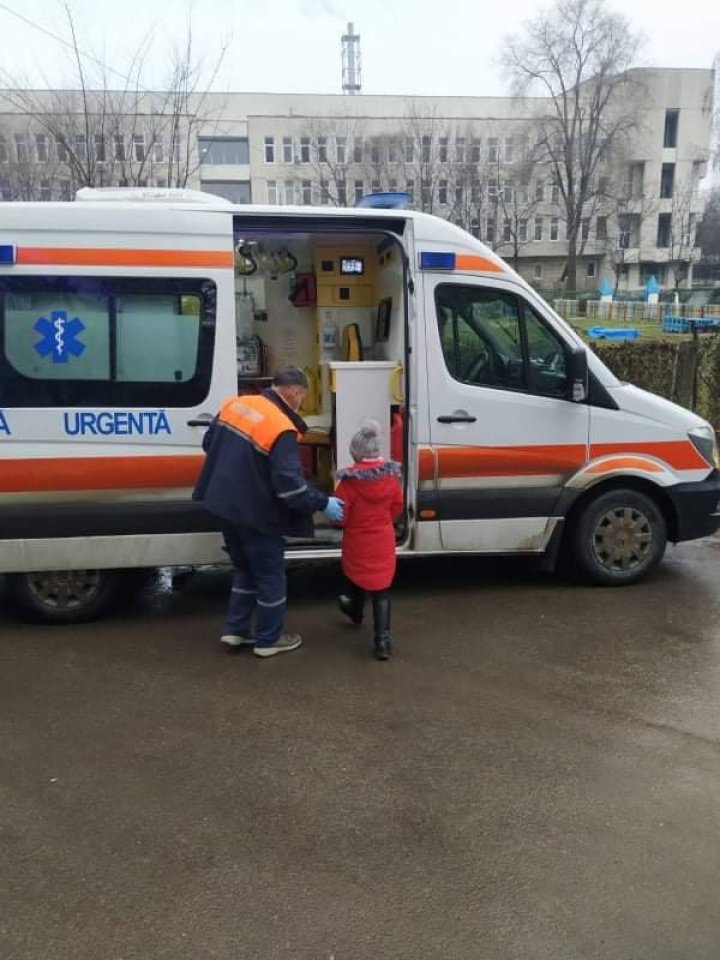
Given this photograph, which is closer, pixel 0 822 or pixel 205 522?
pixel 0 822

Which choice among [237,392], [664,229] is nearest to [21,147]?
[237,392]

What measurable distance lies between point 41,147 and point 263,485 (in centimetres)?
1627

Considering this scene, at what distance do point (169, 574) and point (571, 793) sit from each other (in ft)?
12.7

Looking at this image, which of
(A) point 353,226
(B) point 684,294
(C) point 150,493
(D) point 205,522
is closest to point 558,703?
(D) point 205,522

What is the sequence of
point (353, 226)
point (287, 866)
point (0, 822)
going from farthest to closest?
point (353, 226) < point (0, 822) < point (287, 866)

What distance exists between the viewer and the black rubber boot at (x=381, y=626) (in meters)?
4.65

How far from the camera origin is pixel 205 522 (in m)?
5.03

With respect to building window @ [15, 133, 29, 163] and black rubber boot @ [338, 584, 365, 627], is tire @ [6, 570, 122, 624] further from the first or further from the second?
building window @ [15, 133, 29, 163]

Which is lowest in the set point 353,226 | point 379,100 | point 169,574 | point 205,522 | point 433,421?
point 169,574

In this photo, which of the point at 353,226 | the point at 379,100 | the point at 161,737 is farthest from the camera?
the point at 379,100

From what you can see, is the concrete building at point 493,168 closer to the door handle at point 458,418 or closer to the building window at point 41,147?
the building window at point 41,147

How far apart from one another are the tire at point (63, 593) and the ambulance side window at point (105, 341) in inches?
44.3

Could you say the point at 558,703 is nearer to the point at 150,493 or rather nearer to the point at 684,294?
the point at 150,493

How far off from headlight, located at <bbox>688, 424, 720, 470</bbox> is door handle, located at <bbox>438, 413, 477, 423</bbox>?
1.67 m
